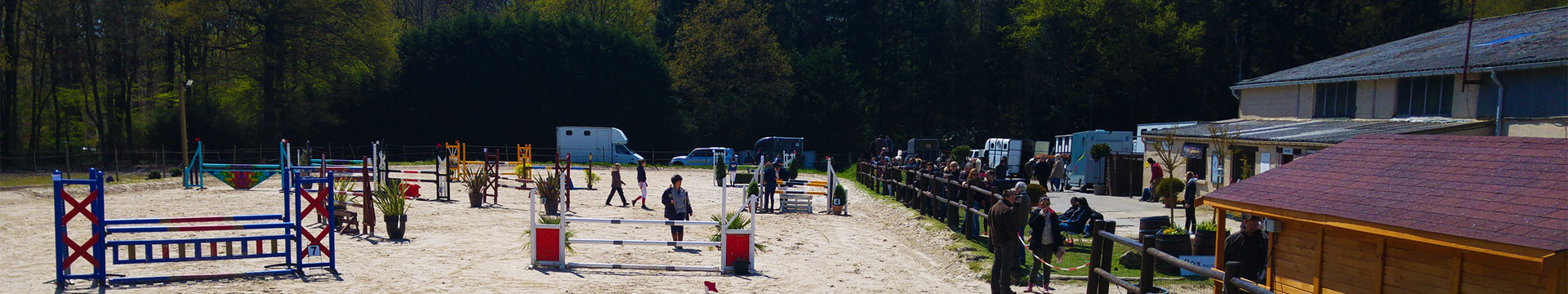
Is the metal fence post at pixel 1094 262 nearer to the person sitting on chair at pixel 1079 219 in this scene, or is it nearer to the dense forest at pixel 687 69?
the person sitting on chair at pixel 1079 219

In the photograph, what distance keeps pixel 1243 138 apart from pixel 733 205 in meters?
11.6

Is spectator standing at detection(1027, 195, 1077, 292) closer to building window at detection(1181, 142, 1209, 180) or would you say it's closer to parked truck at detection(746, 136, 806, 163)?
building window at detection(1181, 142, 1209, 180)

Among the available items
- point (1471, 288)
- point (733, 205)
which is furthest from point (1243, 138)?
point (1471, 288)

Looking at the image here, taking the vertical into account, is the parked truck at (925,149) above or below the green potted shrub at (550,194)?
above

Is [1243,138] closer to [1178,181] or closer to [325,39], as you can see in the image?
[1178,181]

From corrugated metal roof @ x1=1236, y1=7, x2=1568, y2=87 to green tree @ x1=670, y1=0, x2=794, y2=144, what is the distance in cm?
2555

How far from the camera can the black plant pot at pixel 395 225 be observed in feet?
48.1

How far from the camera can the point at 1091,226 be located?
14.2 m

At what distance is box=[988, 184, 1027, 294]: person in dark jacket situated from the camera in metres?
9.92

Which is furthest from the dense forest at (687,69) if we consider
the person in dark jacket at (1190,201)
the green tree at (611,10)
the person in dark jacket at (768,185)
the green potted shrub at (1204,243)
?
the green potted shrub at (1204,243)

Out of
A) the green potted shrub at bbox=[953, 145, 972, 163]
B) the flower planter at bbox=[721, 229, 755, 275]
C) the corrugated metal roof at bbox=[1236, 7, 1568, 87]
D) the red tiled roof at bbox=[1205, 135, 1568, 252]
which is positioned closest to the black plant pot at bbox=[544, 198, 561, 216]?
the flower planter at bbox=[721, 229, 755, 275]

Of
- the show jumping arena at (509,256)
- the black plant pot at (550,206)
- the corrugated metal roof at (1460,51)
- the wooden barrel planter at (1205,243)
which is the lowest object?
the show jumping arena at (509,256)

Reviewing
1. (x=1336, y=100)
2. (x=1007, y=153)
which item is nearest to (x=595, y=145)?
(x=1007, y=153)

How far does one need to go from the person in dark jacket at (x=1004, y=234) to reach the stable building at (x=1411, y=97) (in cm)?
936
